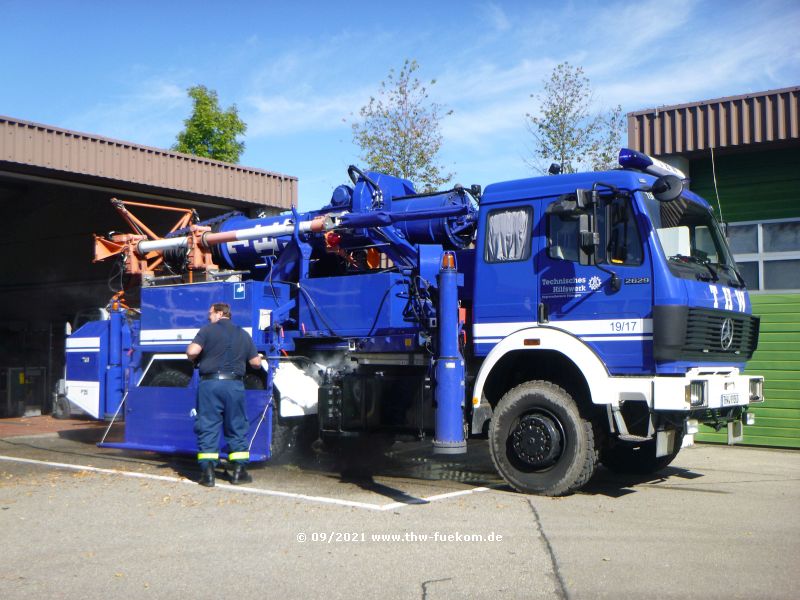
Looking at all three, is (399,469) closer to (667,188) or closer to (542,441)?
(542,441)

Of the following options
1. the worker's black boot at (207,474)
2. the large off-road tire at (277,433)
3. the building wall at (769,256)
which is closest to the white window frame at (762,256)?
the building wall at (769,256)

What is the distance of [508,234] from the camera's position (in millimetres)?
8125

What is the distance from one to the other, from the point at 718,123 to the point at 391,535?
28.2 ft

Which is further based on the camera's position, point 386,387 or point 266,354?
point 266,354

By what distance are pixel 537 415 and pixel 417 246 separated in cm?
238

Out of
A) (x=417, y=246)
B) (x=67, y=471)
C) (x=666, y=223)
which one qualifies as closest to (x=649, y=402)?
(x=666, y=223)

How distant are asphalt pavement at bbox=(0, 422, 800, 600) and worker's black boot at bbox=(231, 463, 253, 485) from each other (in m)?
0.14

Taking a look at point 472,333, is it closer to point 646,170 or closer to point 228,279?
point 646,170

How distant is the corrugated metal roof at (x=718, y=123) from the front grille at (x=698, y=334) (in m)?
4.45

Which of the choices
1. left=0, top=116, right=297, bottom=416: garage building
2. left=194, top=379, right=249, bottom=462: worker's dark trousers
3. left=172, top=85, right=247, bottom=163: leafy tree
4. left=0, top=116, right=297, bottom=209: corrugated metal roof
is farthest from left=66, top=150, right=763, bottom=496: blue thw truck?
left=172, top=85, right=247, bottom=163: leafy tree

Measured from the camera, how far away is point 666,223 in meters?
7.55

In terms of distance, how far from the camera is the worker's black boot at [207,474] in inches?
326

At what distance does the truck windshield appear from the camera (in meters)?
7.35

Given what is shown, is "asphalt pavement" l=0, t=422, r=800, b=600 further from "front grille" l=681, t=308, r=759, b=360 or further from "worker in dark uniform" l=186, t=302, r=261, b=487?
"front grille" l=681, t=308, r=759, b=360
